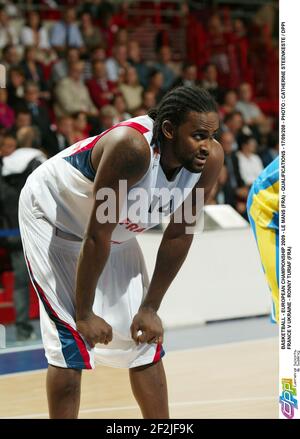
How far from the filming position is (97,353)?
12.3ft

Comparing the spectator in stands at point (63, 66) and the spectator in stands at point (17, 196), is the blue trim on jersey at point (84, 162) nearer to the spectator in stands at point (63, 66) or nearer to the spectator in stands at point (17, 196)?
the spectator in stands at point (17, 196)

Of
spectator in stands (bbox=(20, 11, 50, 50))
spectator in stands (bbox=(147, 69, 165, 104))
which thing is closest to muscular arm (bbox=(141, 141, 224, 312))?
spectator in stands (bbox=(147, 69, 165, 104))

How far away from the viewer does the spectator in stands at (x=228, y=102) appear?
11291 mm

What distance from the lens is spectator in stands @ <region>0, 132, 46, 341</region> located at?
6.95 m

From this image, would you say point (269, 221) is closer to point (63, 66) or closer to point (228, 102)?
point (63, 66)

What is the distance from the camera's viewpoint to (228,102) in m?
11.5

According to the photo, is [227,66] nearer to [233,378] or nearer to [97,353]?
[233,378]

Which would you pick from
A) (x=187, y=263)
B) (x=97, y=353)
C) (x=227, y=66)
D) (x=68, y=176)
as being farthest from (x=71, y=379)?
(x=227, y=66)

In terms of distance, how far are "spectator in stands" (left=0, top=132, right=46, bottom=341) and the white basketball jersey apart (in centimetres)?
315

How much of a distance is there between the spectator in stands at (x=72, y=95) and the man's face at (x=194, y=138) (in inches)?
272

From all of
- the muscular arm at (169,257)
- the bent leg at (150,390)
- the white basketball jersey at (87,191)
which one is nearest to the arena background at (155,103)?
the bent leg at (150,390)

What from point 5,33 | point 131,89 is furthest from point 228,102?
point 5,33

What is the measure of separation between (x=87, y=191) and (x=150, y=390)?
0.88 metres

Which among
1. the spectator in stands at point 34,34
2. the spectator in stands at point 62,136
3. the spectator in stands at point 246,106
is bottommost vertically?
the spectator in stands at point 246,106
